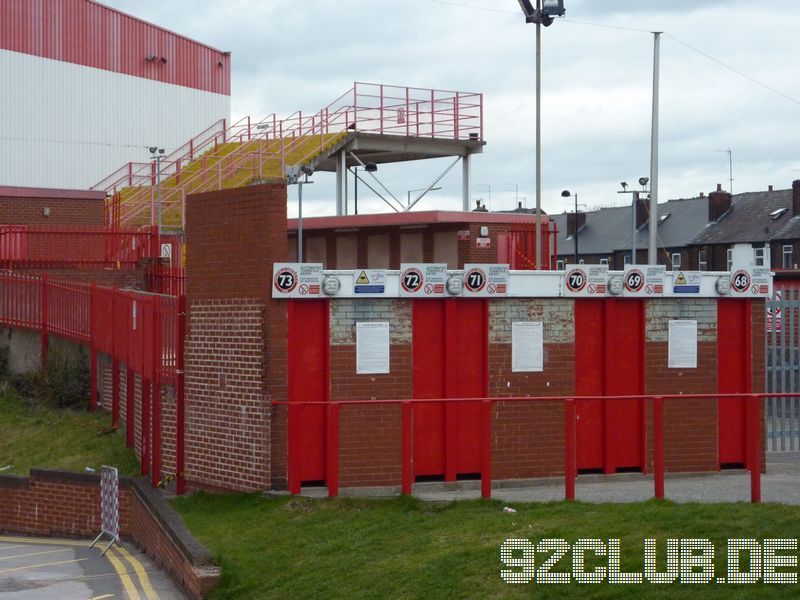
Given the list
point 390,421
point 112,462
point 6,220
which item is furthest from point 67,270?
point 390,421

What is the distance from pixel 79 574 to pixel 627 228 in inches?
2759

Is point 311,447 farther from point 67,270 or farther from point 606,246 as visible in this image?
point 606,246

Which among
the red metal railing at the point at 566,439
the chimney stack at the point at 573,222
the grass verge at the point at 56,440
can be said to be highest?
the chimney stack at the point at 573,222

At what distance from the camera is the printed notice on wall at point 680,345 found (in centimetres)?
1630

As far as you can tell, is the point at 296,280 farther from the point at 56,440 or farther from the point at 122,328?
the point at 56,440

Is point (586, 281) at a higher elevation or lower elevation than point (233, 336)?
higher

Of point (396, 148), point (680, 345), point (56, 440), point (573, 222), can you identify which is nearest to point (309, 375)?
point (680, 345)

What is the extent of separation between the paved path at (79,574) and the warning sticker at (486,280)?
5124mm

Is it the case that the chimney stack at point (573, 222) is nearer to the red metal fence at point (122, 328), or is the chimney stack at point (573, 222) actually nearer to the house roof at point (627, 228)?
the house roof at point (627, 228)

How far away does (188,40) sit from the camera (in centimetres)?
4916

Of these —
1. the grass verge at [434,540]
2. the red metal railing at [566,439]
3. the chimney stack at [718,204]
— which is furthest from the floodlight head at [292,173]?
the chimney stack at [718,204]

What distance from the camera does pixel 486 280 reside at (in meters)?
15.4

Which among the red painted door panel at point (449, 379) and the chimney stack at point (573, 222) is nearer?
the red painted door panel at point (449, 379)

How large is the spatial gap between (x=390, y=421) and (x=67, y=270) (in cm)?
1695
